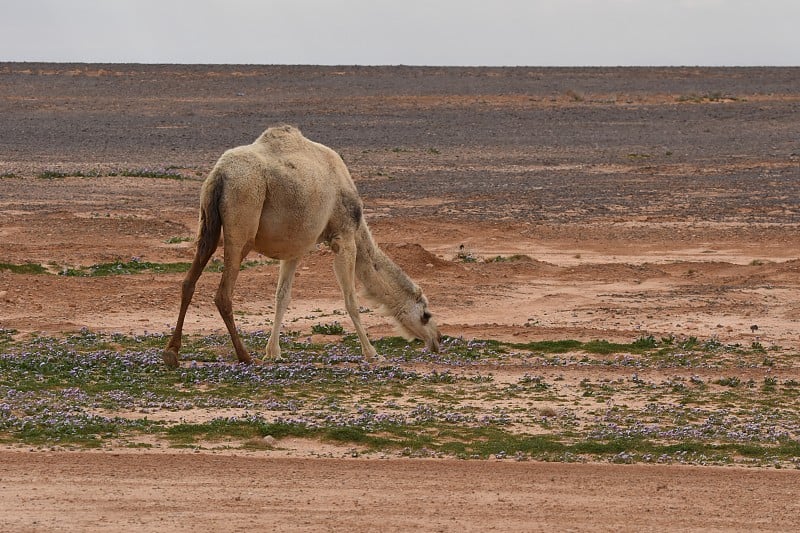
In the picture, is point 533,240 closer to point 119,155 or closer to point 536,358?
point 536,358

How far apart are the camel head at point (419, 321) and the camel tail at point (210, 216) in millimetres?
2749

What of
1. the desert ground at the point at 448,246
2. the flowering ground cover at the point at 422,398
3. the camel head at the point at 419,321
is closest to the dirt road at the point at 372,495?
the desert ground at the point at 448,246

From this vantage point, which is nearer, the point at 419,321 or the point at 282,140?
the point at 282,140

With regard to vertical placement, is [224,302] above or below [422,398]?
above

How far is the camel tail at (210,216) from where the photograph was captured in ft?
43.3

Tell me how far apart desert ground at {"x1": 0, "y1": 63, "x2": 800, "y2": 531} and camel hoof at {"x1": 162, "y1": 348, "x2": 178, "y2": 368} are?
105 inches

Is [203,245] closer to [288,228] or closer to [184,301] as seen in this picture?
[184,301]

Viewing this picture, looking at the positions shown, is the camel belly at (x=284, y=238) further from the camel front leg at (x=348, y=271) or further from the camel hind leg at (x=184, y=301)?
the camel hind leg at (x=184, y=301)

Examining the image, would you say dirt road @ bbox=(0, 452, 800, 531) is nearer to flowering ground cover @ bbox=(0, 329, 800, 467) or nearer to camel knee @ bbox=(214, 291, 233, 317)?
flowering ground cover @ bbox=(0, 329, 800, 467)

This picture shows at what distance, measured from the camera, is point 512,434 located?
11.0 metres

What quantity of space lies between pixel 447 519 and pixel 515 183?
2653cm

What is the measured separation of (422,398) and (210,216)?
293cm

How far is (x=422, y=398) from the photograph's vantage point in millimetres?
12477

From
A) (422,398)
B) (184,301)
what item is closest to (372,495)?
(422,398)
